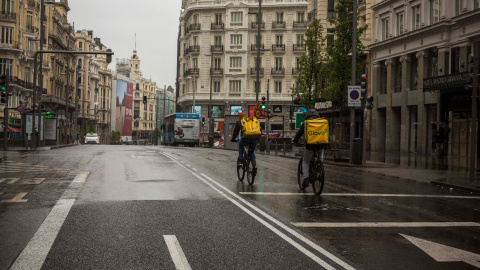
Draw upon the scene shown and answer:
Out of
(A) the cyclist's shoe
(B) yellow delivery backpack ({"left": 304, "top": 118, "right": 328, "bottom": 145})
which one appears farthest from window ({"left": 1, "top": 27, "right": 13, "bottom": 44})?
(B) yellow delivery backpack ({"left": 304, "top": 118, "right": 328, "bottom": 145})

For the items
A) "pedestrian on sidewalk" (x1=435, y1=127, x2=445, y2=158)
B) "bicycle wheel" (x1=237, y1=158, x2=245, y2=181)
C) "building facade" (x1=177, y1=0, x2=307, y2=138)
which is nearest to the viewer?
"bicycle wheel" (x1=237, y1=158, x2=245, y2=181)

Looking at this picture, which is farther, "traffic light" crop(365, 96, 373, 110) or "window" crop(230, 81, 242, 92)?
"window" crop(230, 81, 242, 92)

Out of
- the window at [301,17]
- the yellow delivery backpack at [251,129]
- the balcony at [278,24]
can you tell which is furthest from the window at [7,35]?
the yellow delivery backpack at [251,129]

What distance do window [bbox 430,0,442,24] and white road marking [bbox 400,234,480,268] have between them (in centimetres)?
2859

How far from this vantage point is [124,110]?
171 m

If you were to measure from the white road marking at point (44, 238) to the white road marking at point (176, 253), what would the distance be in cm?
130

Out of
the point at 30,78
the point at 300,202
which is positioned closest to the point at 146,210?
the point at 300,202

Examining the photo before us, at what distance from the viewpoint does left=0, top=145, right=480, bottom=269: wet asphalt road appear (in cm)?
565

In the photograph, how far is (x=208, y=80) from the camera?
77375 millimetres

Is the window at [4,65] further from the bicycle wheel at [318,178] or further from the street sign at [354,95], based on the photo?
the bicycle wheel at [318,178]

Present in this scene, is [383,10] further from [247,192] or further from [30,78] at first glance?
[30,78]

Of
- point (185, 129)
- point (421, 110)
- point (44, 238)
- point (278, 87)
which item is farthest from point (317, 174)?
point (278, 87)

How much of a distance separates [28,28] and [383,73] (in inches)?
1630

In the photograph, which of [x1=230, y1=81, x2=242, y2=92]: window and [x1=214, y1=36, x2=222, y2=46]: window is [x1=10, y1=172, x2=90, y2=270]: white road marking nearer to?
[x1=230, y1=81, x2=242, y2=92]: window
